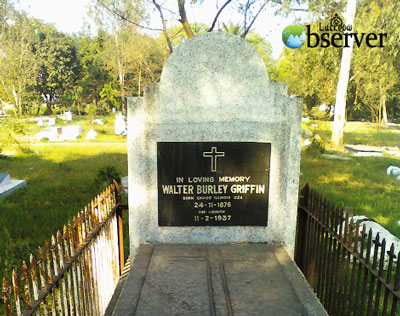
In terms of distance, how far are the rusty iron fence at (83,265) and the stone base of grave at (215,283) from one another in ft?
1.44

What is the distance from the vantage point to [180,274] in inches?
124

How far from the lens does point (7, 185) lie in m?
8.77

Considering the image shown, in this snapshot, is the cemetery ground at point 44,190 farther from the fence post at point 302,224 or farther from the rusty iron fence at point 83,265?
the fence post at point 302,224

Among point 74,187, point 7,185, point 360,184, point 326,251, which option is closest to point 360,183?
point 360,184

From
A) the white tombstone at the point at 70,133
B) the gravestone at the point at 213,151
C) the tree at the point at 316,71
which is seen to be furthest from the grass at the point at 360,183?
the white tombstone at the point at 70,133

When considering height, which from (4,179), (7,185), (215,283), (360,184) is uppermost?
(215,283)

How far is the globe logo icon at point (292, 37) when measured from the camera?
9438 mm

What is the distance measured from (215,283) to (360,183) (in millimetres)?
8473

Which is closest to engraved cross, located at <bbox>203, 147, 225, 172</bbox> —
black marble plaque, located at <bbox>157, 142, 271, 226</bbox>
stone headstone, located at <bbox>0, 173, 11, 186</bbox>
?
black marble plaque, located at <bbox>157, 142, 271, 226</bbox>

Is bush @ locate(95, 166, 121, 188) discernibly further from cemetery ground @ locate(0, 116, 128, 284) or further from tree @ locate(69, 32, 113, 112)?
tree @ locate(69, 32, 113, 112)

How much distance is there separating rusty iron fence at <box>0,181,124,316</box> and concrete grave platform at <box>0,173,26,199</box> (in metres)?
5.41

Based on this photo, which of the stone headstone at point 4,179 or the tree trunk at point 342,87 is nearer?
the stone headstone at point 4,179

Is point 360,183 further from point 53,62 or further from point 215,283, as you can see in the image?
point 53,62

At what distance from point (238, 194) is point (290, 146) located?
0.79m
